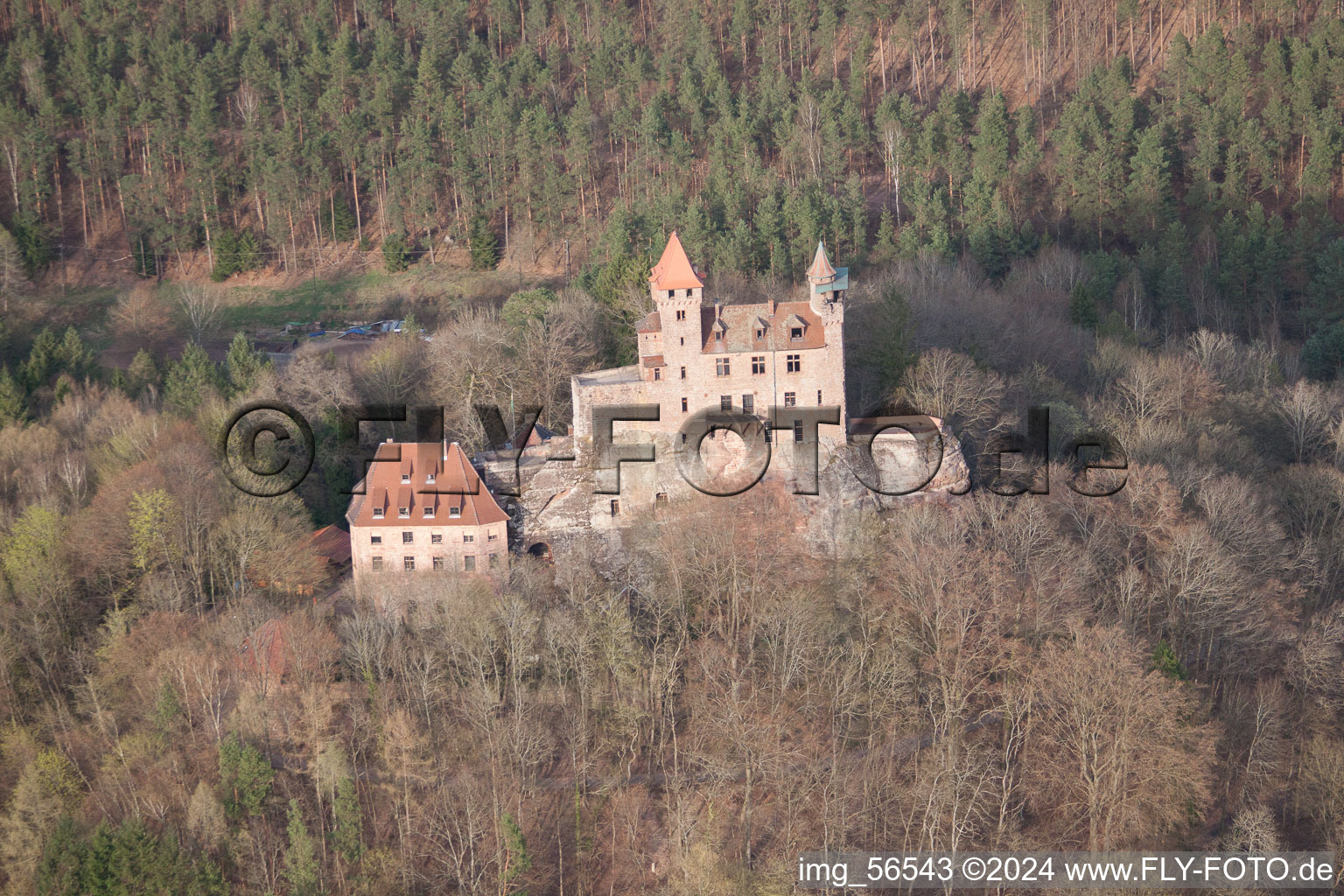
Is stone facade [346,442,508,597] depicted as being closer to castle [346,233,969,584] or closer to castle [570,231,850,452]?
castle [346,233,969,584]

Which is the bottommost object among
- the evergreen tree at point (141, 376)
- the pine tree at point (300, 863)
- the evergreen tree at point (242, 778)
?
the pine tree at point (300, 863)

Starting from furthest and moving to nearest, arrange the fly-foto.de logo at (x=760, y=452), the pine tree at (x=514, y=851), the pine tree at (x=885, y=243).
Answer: the pine tree at (x=885, y=243) < the fly-foto.de logo at (x=760, y=452) < the pine tree at (x=514, y=851)

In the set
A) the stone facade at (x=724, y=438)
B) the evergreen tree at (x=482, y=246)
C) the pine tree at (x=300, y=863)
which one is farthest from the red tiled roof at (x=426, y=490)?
the evergreen tree at (x=482, y=246)

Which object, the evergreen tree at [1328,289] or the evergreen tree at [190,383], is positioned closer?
the evergreen tree at [190,383]

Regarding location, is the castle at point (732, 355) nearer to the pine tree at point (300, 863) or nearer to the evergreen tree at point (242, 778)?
the evergreen tree at point (242, 778)

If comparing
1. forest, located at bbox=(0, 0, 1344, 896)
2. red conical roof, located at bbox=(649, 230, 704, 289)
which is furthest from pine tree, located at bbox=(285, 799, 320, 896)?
red conical roof, located at bbox=(649, 230, 704, 289)

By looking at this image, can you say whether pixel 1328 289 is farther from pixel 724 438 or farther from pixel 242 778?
pixel 242 778
